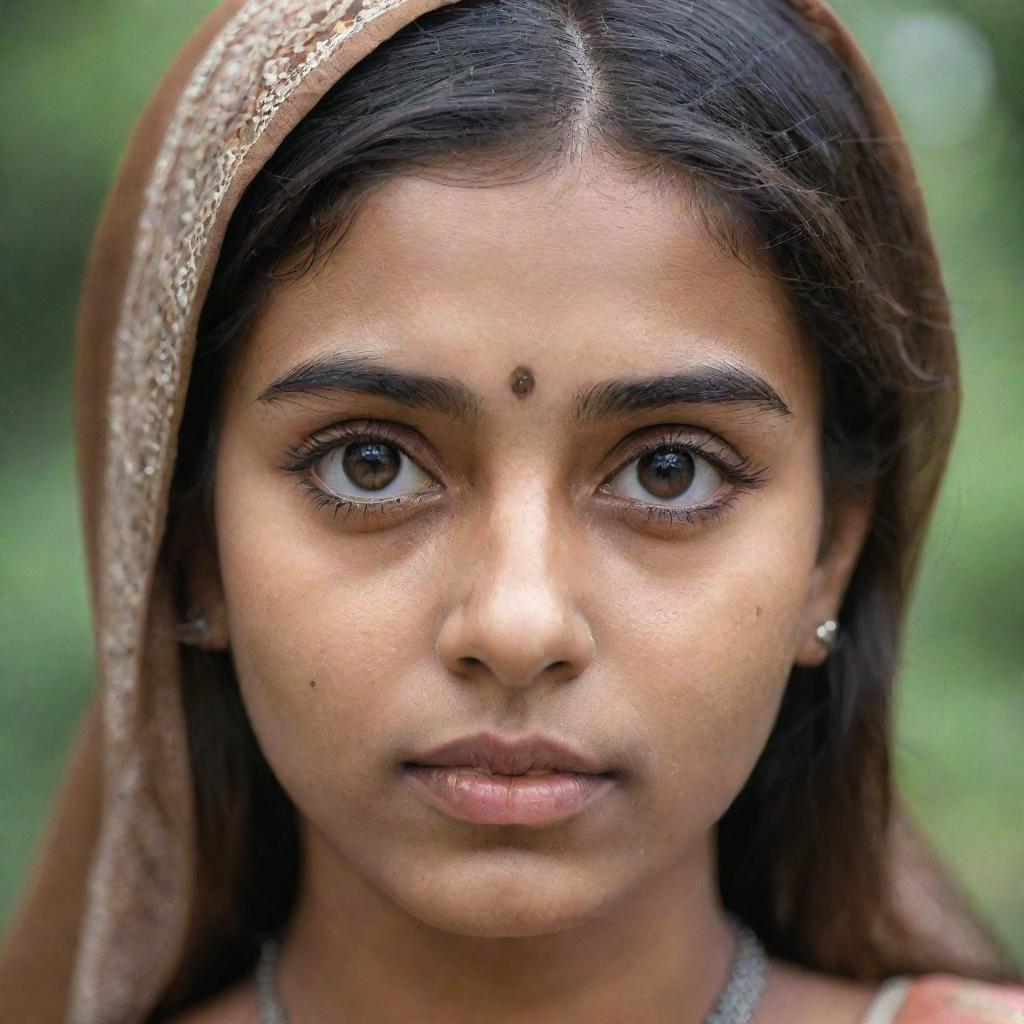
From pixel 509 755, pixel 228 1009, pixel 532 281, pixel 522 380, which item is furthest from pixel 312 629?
pixel 228 1009

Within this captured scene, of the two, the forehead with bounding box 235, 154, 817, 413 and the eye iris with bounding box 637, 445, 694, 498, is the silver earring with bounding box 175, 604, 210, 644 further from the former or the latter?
the eye iris with bounding box 637, 445, 694, 498

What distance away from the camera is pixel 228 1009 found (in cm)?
239

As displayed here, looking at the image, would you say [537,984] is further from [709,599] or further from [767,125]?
[767,125]

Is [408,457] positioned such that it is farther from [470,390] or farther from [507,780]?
[507,780]

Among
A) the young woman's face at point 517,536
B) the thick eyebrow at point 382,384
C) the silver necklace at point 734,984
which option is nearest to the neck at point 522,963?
the silver necklace at point 734,984

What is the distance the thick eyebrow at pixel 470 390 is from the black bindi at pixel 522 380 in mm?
50

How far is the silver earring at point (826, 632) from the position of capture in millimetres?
2248

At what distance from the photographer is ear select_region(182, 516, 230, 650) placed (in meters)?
2.21

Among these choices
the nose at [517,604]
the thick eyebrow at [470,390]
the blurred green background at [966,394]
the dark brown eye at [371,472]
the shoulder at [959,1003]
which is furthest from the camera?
the blurred green background at [966,394]

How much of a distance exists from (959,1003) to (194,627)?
124 centimetres

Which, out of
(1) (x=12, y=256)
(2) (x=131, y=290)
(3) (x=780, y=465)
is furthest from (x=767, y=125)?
(1) (x=12, y=256)

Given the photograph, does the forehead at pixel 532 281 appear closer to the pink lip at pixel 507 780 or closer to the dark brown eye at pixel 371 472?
the dark brown eye at pixel 371 472

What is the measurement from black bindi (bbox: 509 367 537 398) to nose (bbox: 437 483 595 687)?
0.40 feet

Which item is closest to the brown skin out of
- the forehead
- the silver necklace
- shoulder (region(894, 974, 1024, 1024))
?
the forehead
